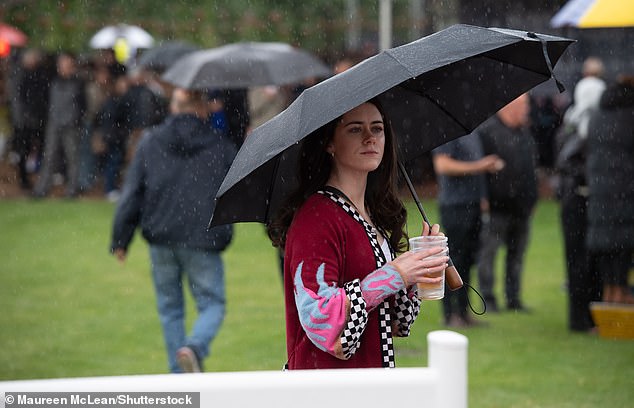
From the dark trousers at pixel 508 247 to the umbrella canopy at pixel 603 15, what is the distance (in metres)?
1.93

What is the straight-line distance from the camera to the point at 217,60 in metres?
9.92

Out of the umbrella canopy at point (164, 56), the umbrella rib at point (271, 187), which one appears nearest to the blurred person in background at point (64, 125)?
the umbrella canopy at point (164, 56)

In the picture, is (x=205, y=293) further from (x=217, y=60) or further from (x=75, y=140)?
(x=75, y=140)

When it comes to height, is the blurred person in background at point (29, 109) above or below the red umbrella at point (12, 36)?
below

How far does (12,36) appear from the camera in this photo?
23422 millimetres

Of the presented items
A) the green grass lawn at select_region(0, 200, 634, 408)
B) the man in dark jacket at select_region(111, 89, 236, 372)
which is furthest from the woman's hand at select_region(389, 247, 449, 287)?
the green grass lawn at select_region(0, 200, 634, 408)

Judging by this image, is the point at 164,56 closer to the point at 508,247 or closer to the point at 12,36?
the point at 508,247

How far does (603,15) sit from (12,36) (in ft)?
55.8

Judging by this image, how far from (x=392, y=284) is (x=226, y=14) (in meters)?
23.2

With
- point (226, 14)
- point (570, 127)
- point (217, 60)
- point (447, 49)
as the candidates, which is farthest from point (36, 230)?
point (447, 49)

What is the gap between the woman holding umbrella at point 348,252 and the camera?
3.51 meters

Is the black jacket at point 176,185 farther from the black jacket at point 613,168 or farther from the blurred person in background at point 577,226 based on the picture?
the blurred person in background at point 577,226

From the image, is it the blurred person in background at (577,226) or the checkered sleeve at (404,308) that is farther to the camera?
the blurred person in background at (577,226)

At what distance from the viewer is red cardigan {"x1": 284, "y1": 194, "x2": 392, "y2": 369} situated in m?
3.56
